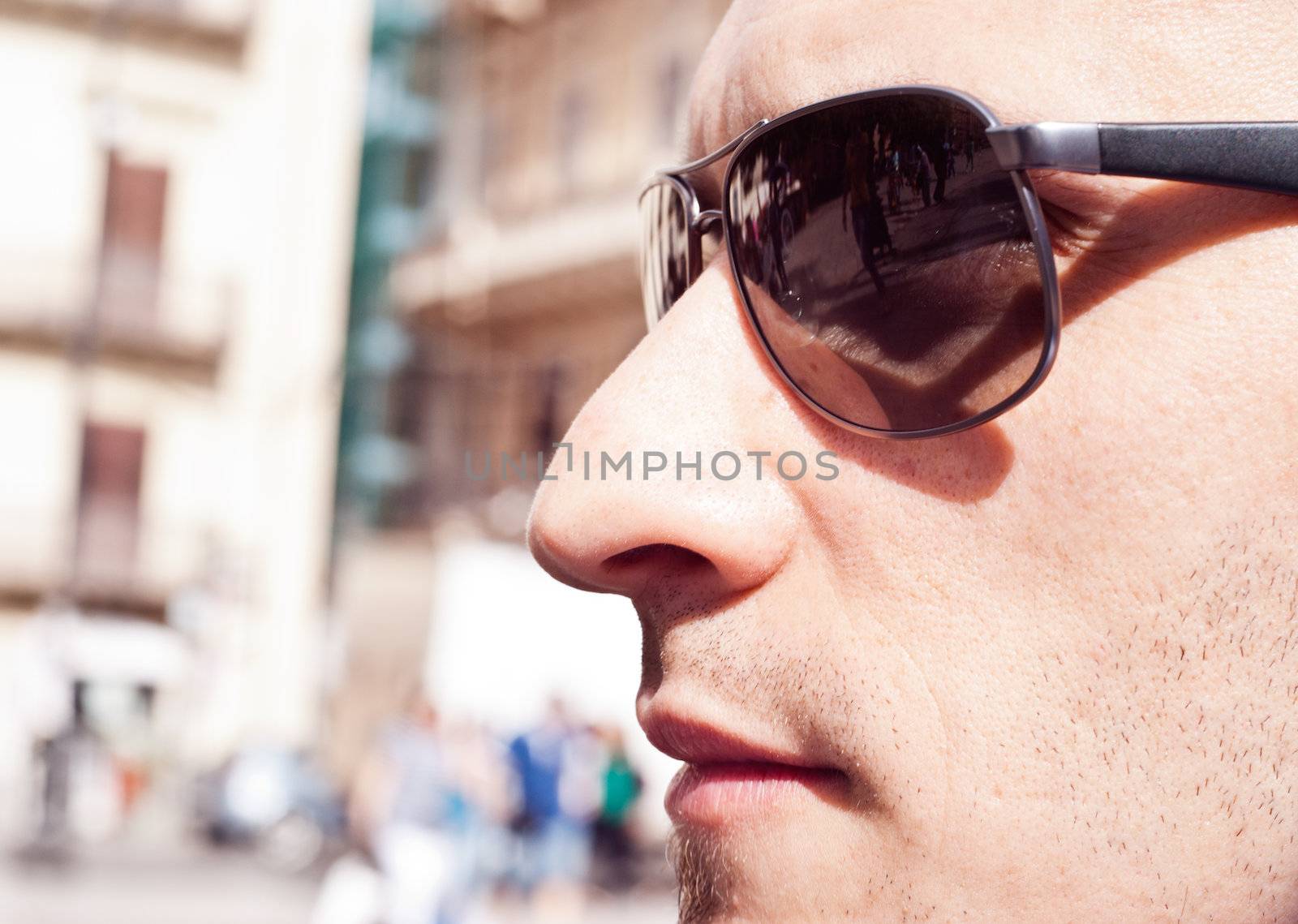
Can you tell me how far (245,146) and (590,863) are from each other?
44.3ft

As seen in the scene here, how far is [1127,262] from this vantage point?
1014mm

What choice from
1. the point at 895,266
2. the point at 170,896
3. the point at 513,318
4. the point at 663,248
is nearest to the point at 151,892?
the point at 170,896

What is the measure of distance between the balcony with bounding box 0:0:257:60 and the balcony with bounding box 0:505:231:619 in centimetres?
679

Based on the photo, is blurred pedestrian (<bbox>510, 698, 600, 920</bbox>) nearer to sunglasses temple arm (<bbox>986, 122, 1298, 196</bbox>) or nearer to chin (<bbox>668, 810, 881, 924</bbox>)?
chin (<bbox>668, 810, 881, 924</bbox>)

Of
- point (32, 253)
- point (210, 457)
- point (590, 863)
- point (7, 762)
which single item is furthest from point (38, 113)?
point (590, 863)

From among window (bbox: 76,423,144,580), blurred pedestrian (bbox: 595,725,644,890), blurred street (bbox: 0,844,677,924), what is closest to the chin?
→ blurred street (bbox: 0,844,677,924)

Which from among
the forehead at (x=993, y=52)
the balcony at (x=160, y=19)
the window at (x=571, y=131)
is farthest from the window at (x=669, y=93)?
the forehead at (x=993, y=52)

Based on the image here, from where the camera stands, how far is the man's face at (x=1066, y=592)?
38.7 inches

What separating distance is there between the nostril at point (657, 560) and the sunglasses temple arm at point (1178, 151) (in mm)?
384

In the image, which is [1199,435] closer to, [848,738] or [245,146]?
[848,738]

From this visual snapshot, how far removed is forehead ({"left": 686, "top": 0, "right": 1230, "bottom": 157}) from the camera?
3.34ft

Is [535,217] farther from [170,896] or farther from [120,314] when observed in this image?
[170,896]

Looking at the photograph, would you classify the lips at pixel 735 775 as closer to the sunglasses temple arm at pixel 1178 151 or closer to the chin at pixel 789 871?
the chin at pixel 789 871

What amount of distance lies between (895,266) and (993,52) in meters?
0.17
